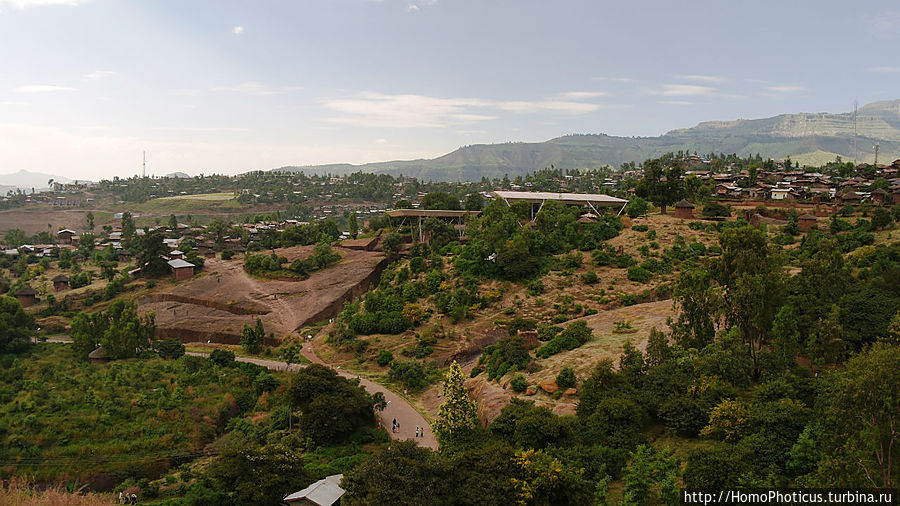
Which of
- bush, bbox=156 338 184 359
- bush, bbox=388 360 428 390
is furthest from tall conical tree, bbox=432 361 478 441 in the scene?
bush, bbox=156 338 184 359

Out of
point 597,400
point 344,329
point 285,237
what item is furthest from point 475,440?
point 285,237

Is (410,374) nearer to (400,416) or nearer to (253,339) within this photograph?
(400,416)

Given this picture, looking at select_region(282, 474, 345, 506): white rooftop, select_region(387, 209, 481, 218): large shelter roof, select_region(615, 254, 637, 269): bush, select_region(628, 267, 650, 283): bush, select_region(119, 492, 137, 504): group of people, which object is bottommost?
select_region(119, 492, 137, 504): group of people

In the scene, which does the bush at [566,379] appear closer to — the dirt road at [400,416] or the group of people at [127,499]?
the dirt road at [400,416]

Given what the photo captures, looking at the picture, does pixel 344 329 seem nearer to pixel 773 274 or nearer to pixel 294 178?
pixel 773 274

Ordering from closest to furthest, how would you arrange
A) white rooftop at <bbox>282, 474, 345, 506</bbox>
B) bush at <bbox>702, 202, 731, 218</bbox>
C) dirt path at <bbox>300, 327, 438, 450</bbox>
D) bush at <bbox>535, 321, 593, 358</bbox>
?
1. white rooftop at <bbox>282, 474, 345, 506</bbox>
2. dirt path at <bbox>300, 327, 438, 450</bbox>
3. bush at <bbox>535, 321, 593, 358</bbox>
4. bush at <bbox>702, 202, 731, 218</bbox>

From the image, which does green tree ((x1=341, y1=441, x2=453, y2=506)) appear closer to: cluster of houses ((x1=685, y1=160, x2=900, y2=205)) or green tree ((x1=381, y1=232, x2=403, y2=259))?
green tree ((x1=381, y1=232, x2=403, y2=259))
